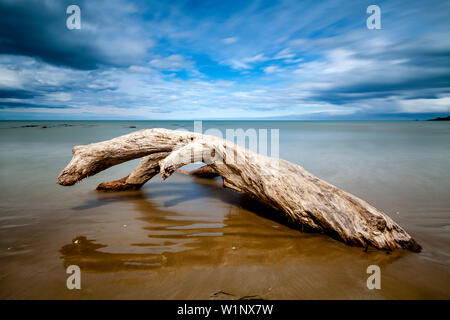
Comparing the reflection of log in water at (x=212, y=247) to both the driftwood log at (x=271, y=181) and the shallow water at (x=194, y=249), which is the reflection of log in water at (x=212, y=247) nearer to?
the shallow water at (x=194, y=249)

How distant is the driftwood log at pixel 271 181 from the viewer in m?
3.23

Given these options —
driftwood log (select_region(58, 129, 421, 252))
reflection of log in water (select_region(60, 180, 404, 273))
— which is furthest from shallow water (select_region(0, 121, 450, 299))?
driftwood log (select_region(58, 129, 421, 252))

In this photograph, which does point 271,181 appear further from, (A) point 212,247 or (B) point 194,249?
(B) point 194,249

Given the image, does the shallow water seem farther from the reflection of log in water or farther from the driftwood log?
the driftwood log

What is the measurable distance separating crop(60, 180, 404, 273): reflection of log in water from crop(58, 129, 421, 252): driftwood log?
0.25m

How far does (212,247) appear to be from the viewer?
322 cm

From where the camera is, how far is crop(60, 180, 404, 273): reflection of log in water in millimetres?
2863

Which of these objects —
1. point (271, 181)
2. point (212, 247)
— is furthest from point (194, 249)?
point (271, 181)

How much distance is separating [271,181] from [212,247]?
1491 millimetres

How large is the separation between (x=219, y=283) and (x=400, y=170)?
8.32 meters

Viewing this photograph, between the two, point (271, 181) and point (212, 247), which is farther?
point (271, 181)

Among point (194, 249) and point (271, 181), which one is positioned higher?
point (271, 181)

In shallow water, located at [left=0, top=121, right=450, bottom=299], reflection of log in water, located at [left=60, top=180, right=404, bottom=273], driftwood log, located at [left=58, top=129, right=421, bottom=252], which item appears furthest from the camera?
driftwood log, located at [left=58, top=129, right=421, bottom=252]

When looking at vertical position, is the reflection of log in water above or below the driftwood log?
below
